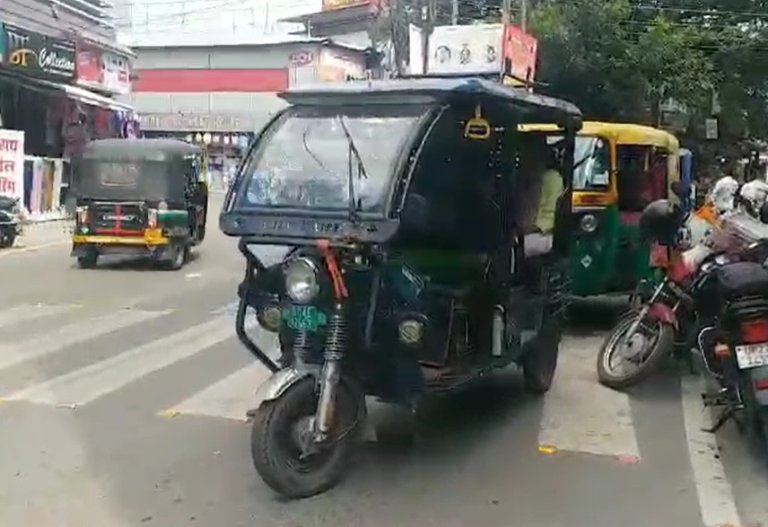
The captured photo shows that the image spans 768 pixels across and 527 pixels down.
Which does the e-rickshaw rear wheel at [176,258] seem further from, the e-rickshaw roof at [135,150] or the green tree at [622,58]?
the green tree at [622,58]

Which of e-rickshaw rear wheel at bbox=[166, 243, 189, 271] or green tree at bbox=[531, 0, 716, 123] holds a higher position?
green tree at bbox=[531, 0, 716, 123]

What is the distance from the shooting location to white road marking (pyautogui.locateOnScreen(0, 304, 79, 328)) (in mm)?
11117

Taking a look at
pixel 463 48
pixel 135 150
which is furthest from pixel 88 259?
pixel 463 48

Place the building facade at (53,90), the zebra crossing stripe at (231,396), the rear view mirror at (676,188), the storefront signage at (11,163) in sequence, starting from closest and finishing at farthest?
the zebra crossing stripe at (231,396), the rear view mirror at (676,188), the storefront signage at (11,163), the building facade at (53,90)

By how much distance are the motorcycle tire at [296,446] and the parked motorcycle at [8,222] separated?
14.3 metres

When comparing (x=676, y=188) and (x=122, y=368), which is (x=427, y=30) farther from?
(x=122, y=368)

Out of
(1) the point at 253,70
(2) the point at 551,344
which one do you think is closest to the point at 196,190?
(2) the point at 551,344

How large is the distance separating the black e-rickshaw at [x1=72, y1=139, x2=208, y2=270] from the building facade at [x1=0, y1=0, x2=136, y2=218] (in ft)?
20.0

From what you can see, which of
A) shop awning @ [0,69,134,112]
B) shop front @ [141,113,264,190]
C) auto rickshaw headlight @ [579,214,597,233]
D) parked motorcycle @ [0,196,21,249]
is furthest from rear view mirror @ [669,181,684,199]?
shop front @ [141,113,264,190]

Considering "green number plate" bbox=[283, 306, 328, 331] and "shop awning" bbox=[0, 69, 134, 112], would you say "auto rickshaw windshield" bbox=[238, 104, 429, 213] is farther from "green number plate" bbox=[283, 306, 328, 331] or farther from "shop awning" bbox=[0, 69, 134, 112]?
"shop awning" bbox=[0, 69, 134, 112]

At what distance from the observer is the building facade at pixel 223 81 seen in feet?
154

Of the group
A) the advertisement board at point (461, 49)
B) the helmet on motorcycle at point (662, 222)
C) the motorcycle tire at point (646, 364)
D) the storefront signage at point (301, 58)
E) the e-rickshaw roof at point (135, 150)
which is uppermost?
the storefront signage at point (301, 58)

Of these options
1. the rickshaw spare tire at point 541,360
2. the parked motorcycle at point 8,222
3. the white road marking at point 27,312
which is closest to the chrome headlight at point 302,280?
the rickshaw spare tire at point 541,360

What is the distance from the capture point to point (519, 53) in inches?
1029
